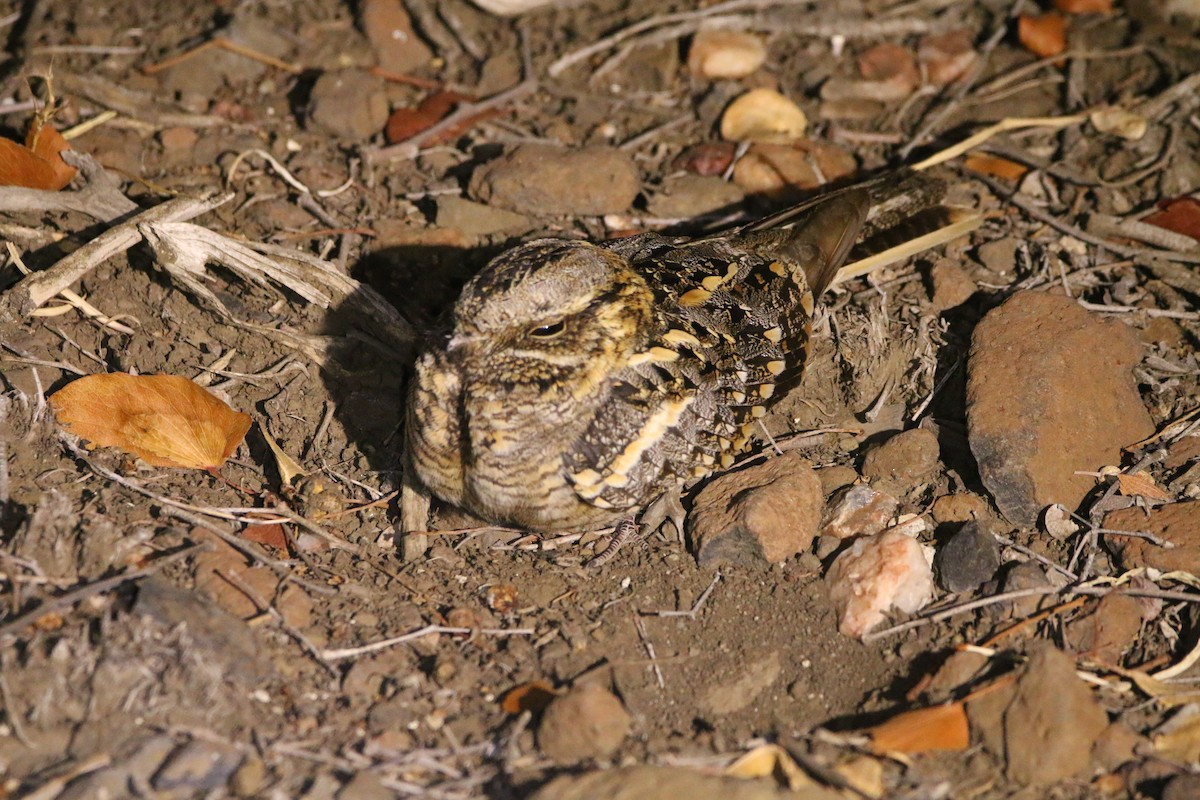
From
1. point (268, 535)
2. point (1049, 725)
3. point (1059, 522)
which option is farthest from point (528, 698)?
point (1059, 522)

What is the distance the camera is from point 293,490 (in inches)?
134

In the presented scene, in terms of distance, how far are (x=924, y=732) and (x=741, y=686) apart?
48 cm

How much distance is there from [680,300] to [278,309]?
1394 mm

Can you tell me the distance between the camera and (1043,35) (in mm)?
4945

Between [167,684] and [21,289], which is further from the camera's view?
[21,289]

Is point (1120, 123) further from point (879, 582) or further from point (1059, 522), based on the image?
point (879, 582)

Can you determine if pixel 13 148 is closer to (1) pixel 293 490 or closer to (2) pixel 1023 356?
(1) pixel 293 490

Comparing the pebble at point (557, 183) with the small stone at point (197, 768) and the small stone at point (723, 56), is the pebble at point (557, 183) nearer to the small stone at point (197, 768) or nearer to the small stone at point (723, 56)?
the small stone at point (723, 56)

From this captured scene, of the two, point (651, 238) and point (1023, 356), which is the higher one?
point (651, 238)

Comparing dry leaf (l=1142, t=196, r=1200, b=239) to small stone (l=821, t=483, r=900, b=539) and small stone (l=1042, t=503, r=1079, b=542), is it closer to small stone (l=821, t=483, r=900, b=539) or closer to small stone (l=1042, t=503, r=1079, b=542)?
small stone (l=1042, t=503, r=1079, b=542)

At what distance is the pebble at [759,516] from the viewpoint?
3227mm

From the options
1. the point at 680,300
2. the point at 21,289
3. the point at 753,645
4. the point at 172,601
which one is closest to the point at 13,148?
the point at 21,289

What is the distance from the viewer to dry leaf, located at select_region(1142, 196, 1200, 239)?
13.8 ft

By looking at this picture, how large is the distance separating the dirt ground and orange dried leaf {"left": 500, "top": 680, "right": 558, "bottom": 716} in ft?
0.04
